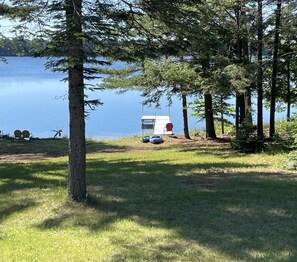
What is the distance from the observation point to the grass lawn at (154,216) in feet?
13.7

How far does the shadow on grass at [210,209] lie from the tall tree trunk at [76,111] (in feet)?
1.24

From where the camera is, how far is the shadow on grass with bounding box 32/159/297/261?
441 cm

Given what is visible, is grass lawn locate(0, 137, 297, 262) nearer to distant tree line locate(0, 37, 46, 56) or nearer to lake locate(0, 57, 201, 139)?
distant tree line locate(0, 37, 46, 56)

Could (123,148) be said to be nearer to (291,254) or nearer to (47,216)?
(47,216)

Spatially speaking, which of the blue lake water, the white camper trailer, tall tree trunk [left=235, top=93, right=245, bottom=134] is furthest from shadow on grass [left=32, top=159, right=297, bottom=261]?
the white camper trailer

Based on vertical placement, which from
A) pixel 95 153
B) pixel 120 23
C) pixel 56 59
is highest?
pixel 120 23

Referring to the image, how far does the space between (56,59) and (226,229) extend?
3.15 metres

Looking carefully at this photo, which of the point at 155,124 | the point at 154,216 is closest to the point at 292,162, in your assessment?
the point at 154,216

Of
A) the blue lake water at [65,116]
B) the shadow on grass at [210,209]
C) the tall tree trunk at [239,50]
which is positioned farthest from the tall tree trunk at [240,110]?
the shadow on grass at [210,209]

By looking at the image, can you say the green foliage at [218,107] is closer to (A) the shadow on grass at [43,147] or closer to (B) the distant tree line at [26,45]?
(A) the shadow on grass at [43,147]

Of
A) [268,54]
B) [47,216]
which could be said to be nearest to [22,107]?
[268,54]

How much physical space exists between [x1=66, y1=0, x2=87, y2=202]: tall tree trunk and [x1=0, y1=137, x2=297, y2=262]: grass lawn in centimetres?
34

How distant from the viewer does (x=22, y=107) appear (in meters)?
43.0

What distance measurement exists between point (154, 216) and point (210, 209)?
832 millimetres
